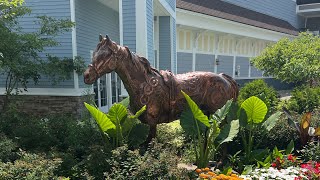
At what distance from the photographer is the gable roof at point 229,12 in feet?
56.5

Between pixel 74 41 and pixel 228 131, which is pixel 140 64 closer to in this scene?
pixel 228 131

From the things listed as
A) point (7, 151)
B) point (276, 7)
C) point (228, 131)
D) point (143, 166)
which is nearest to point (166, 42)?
point (228, 131)

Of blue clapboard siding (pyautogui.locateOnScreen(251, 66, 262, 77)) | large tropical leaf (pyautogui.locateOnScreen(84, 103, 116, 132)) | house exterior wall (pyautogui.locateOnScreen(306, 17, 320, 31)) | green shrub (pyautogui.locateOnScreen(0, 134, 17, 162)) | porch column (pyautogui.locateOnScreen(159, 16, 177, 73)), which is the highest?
house exterior wall (pyautogui.locateOnScreen(306, 17, 320, 31))

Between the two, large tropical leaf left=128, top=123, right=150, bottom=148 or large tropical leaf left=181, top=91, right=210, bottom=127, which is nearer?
large tropical leaf left=181, top=91, right=210, bottom=127

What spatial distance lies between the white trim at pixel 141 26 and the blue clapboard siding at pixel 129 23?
0.15 meters

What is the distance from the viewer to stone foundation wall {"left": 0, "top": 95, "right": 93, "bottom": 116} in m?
9.50

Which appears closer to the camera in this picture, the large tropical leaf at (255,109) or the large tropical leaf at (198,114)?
the large tropical leaf at (198,114)

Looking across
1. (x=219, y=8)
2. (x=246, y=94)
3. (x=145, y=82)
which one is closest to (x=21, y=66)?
(x=145, y=82)

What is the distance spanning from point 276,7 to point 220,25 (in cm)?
1453

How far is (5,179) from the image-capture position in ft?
12.3

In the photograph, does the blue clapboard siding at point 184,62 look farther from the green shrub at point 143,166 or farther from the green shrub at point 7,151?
the green shrub at point 143,166

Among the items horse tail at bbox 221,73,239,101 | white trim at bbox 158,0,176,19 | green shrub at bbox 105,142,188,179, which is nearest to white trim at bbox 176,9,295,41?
white trim at bbox 158,0,176,19

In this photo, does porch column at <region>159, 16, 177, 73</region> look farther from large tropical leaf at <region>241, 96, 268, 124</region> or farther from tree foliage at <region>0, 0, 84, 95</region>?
large tropical leaf at <region>241, 96, 268, 124</region>

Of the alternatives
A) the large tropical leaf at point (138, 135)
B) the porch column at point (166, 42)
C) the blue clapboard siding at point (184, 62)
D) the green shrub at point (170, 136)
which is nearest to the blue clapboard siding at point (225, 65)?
the blue clapboard siding at point (184, 62)
